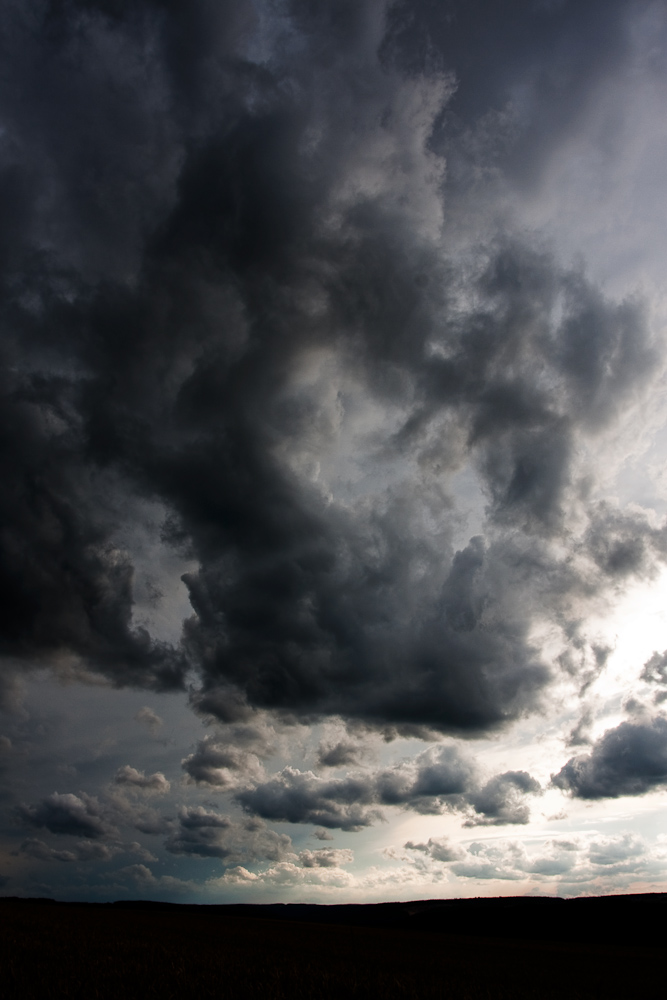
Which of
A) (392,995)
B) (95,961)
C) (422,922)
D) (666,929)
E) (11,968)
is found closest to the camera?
(392,995)

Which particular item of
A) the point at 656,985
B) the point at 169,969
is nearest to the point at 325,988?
the point at 169,969

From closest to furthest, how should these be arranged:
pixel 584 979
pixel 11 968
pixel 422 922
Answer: pixel 11 968 < pixel 584 979 < pixel 422 922

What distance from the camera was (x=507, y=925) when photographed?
141000 millimetres

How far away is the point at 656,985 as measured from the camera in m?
35.8

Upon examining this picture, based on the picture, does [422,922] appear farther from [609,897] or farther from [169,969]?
[169,969]

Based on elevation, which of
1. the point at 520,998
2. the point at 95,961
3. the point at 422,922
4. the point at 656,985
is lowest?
the point at 422,922

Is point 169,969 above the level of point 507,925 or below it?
above

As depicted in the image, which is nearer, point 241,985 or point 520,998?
point 241,985

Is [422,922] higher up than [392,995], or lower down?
lower down

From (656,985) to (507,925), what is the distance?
5340 inches

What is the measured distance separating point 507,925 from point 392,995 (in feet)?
567

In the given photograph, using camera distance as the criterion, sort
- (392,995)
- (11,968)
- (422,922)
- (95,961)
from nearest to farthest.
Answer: (392,995), (11,968), (95,961), (422,922)

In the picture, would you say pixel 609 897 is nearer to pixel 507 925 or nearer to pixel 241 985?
pixel 507 925

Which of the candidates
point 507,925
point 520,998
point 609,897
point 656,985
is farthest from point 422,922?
point 520,998
